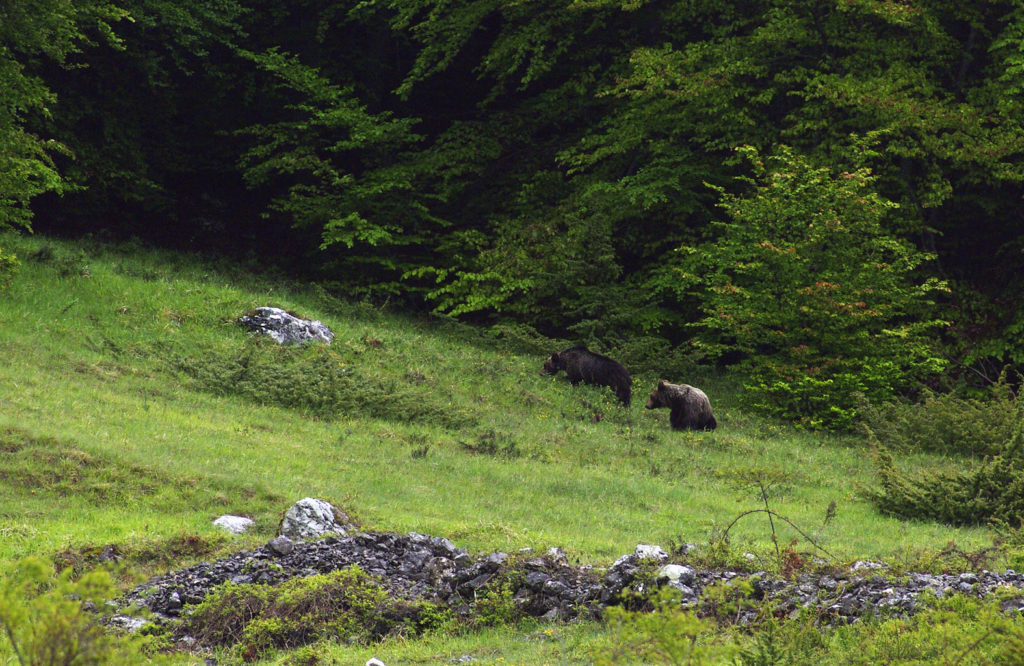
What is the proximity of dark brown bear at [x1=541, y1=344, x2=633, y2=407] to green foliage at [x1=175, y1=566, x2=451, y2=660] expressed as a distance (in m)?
12.8

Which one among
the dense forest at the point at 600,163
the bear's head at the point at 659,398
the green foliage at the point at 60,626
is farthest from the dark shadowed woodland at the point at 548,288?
the bear's head at the point at 659,398

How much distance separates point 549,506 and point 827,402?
1104 centimetres

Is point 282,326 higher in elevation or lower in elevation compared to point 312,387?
higher

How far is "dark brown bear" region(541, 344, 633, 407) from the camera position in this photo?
22.0 metres

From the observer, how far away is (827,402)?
22.5m

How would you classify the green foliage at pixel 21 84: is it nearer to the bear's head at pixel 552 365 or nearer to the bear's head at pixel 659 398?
the bear's head at pixel 552 365

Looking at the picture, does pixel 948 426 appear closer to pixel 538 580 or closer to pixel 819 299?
pixel 819 299

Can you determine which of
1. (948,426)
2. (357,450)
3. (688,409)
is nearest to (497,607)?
(357,450)

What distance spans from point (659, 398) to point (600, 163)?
533 inches

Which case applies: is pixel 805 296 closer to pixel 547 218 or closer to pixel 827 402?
pixel 827 402

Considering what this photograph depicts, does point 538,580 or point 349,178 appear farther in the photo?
point 349,178

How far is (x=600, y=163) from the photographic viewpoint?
32250 millimetres

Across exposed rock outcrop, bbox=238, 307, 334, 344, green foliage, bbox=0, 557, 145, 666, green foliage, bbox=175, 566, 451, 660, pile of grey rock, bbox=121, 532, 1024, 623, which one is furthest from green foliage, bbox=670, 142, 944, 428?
green foliage, bbox=0, 557, 145, 666

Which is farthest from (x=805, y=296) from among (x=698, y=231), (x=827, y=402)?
(x=698, y=231)
